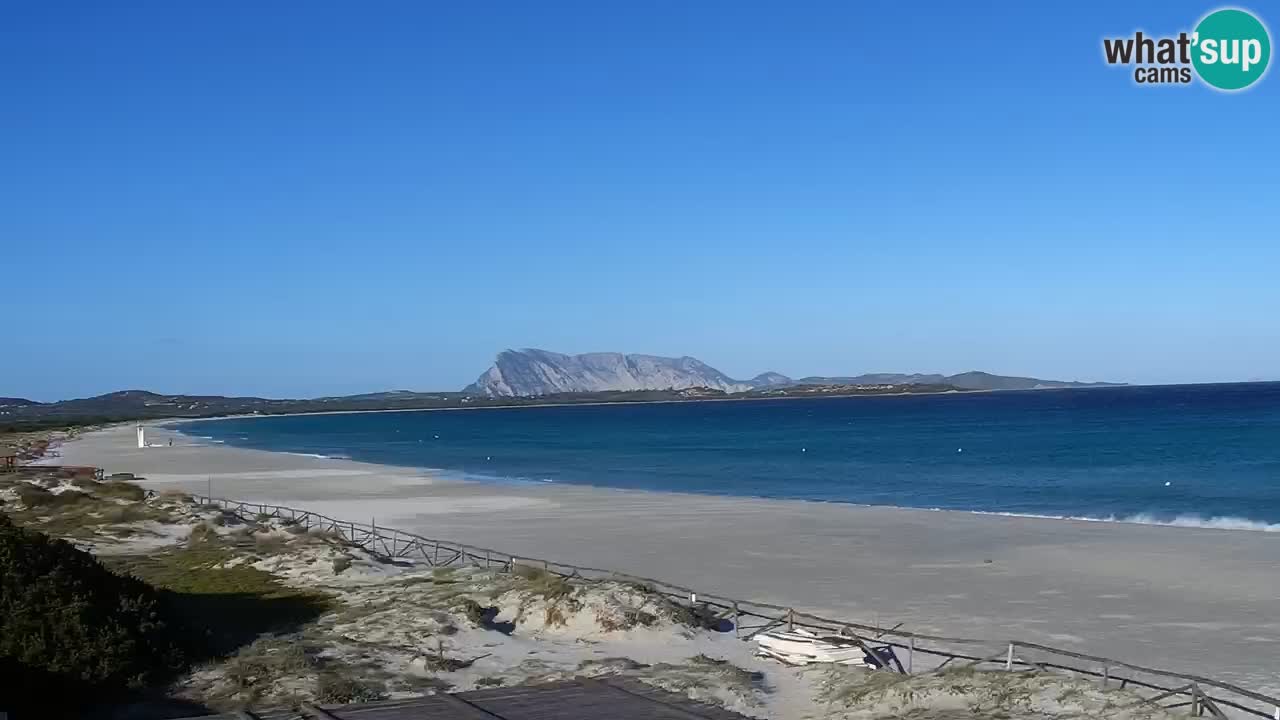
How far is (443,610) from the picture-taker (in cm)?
1777

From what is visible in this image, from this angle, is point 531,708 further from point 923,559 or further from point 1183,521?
point 1183,521

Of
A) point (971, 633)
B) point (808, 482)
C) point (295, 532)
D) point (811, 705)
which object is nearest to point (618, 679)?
point (811, 705)

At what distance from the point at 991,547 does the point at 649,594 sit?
14.6m

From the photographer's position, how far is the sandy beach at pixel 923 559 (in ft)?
61.2

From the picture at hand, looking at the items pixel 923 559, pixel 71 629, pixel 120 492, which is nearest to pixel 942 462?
pixel 923 559

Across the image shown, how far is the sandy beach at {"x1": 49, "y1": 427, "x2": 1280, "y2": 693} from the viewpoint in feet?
61.2

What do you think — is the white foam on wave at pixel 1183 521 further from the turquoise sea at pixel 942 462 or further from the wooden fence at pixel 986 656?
the wooden fence at pixel 986 656

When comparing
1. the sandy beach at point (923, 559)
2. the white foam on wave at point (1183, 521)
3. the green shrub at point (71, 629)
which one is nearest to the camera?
the green shrub at point (71, 629)

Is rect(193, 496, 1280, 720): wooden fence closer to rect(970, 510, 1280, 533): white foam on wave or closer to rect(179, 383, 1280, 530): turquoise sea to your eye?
rect(970, 510, 1280, 533): white foam on wave

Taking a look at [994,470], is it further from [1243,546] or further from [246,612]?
[246,612]

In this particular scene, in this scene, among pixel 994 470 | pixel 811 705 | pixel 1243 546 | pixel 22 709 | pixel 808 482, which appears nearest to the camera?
pixel 22 709

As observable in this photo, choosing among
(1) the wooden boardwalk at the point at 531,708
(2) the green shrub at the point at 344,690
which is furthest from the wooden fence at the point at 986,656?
(2) the green shrub at the point at 344,690

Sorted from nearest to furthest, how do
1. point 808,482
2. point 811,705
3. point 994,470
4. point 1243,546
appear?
point 811,705
point 1243,546
point 808,482
point 994,470

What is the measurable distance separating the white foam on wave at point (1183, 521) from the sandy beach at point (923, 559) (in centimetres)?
127
